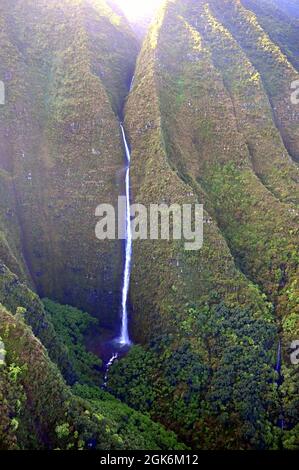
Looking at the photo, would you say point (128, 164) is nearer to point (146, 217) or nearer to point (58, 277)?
point (146, 217)

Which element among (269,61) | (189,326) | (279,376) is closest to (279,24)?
(269,61)

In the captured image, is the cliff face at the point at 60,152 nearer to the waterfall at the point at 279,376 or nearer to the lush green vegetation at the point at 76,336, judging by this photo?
the lush green vegetation at the point at 76,336

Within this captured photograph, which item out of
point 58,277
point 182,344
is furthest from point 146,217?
point 182,344

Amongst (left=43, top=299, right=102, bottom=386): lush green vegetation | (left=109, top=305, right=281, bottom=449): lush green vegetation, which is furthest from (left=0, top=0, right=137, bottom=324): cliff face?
(left=109, top=305, right=281, bottom=449): lush green vegetation

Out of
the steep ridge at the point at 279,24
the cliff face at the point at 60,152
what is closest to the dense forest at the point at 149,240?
the cliff face at the point at 60,152
